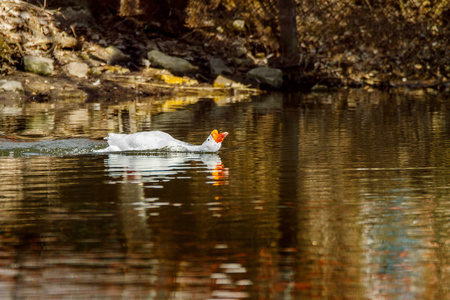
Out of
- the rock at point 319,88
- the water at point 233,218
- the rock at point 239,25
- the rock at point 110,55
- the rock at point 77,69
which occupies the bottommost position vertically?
the water at point 233,218

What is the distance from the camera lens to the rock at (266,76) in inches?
1184

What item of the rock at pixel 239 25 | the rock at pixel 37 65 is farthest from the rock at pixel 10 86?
the rock at pixel 239 25

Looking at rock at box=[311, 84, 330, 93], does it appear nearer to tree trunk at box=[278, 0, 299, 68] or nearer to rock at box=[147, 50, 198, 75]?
tree trunk at box=[278, 0, 299, 68]

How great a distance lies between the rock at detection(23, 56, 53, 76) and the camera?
91.7 feet

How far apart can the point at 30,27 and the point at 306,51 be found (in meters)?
10.9

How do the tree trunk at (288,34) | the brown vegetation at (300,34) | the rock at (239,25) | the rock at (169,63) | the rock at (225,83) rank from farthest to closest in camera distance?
1. the rock at (239,25)
2. the brown vegetation at (300,34)
3. the tree trunk at (288,34)
4. the rock at (169,63)
5. the rock at (225,83)

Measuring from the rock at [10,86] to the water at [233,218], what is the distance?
37.9ft

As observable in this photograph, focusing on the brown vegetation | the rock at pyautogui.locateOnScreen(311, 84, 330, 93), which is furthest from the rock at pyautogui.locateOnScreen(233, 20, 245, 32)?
the rock at pyautogui.locateOnScreen(311, 84, 330, 93)

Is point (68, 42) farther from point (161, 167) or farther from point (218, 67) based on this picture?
point (161, 167)

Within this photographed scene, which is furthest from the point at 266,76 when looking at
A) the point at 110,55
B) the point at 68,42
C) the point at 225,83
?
the point at 68,42

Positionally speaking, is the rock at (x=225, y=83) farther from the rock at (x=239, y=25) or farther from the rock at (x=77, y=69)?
the rock at (x=77, y=69)

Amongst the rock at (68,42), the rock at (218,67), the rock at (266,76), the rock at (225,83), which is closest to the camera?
the rock at (225,83)

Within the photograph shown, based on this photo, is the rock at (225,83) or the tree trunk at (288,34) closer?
the rock at (225,83)

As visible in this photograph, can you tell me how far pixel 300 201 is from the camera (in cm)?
836
